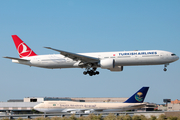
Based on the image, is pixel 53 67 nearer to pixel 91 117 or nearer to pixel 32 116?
pixel 32 116

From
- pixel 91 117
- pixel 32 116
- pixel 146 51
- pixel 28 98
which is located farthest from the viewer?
pixel 28 98

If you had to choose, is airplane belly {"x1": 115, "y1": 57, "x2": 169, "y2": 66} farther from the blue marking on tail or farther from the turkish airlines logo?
the turkish airlines logo

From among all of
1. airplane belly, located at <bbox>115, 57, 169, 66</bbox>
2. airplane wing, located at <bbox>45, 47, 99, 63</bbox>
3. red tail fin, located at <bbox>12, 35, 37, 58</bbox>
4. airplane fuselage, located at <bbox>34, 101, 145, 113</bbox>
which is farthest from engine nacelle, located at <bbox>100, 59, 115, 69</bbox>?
red tail fin, located at <bbox>12, 35, 37, 58</bbox>

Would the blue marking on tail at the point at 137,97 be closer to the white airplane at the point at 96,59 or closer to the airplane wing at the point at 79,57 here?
the white airplane at the point at 96,59

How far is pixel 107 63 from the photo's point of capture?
45281 millimetres

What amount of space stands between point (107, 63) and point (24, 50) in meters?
19.3

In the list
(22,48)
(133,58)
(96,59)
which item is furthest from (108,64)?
(22,48)

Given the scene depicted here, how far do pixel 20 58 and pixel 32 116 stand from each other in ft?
67.1

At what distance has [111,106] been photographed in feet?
162

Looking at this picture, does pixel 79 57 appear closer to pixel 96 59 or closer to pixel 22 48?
pixel 96 59

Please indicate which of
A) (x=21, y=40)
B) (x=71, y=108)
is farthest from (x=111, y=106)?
(x=21, y=40)

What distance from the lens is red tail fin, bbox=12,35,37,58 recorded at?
178 feet

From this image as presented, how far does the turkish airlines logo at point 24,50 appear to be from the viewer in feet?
178

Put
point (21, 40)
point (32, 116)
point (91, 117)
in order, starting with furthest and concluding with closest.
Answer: point (21, 40), point (32, 116), point (91, 117)
